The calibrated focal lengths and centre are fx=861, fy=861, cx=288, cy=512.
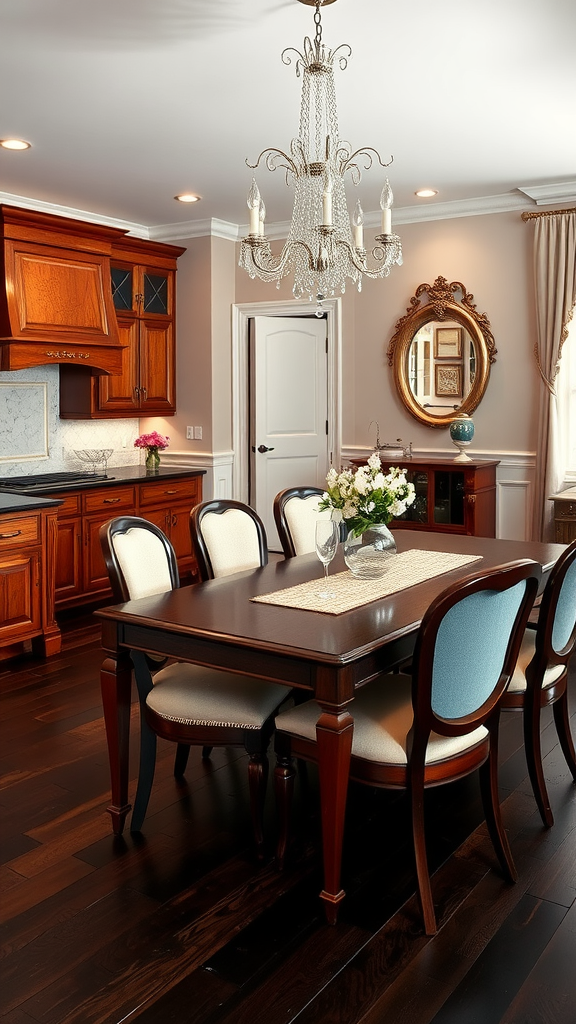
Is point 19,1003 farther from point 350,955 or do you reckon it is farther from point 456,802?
point 456,802

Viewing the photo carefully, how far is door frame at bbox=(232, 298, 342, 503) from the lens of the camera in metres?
6.52

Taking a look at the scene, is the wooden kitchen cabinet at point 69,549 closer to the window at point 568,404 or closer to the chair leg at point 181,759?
the chair leg at point 181,759

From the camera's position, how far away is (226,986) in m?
2.02

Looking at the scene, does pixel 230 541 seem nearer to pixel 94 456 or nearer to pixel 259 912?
pixel 259 912

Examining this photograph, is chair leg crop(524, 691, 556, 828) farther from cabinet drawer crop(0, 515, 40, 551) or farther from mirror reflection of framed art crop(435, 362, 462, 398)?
mirror reflection of framed art crop(435, 362, 462, 398)

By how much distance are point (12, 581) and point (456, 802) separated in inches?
103

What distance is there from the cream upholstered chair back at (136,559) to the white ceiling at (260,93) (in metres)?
1.84

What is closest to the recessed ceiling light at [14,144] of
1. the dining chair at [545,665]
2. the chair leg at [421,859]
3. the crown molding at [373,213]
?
the crown molding at [373,213]

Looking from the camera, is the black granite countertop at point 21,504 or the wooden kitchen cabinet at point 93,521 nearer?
the black granite countertop at point 21,504

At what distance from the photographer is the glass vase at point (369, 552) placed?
310cm

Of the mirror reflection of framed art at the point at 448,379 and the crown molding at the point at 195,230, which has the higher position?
the crown molding at the point at 195,230

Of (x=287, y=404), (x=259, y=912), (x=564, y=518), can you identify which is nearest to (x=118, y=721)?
(x=259, y=912)

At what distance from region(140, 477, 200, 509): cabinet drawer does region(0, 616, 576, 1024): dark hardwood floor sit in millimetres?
2985

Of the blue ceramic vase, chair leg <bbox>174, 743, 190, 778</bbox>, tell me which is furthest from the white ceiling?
chair leg <bbox>174, 743, 190, 778</bbox>
